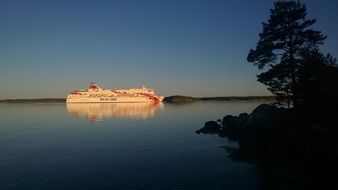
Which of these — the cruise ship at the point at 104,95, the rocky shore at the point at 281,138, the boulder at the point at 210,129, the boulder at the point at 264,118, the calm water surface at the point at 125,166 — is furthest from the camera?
the cruise ship at the point at 104,95

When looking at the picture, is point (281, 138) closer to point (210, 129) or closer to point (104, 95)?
point (210, 129)

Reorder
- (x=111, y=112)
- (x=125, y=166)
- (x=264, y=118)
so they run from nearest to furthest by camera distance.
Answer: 1. (x=125, y=166)
2. (x=264, y=118)
3. (x=111, y=112)

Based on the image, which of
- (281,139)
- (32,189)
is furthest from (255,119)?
(32,189)

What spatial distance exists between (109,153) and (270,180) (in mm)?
11284

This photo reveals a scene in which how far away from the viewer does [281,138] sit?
23.9 metres

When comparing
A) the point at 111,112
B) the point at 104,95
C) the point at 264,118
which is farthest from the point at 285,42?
the point at 104,95

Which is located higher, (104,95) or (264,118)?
(104,95)

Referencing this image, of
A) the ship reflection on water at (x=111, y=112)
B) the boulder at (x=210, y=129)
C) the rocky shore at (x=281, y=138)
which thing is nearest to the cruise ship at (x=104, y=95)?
the ship reflection on water at (x=111, y=112)

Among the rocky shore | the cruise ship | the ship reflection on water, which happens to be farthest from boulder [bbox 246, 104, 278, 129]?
the cruise ship

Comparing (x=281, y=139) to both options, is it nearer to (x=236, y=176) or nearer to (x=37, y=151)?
(x=236, y=176)

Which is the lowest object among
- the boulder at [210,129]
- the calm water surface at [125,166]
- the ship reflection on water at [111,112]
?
the calm water surface at [125,166]

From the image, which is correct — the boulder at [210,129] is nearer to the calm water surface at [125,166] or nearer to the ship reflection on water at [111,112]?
the calm water surface at [125,166]

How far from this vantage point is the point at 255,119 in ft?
93.7

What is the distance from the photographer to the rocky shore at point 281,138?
62.0ft
